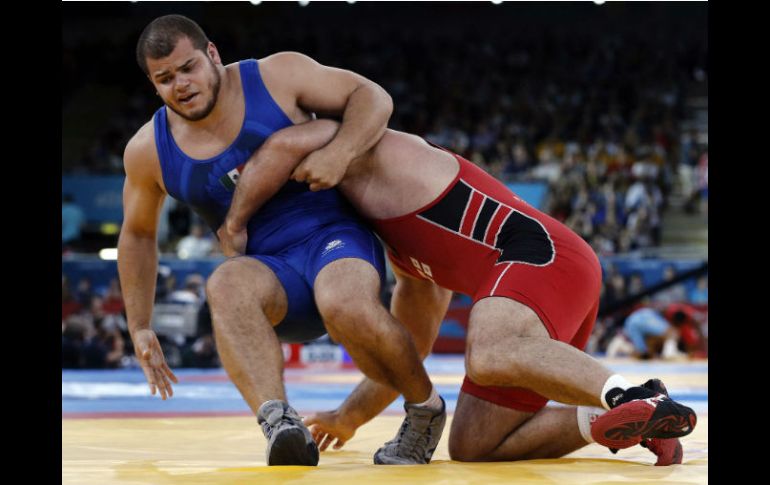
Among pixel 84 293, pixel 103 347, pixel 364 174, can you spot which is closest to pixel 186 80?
pixel 364 174

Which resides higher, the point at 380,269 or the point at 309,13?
the point at 309,13

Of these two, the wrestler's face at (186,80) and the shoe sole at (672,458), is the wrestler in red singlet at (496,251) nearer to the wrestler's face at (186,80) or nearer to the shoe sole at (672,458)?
the shoe sole at (672,458)

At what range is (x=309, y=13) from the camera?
753 inches

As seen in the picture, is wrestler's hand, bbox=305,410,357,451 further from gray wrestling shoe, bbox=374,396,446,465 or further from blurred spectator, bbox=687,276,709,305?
blurred spectator, bbox=687,276,709,305

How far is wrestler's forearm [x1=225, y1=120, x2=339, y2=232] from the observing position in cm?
A: 310

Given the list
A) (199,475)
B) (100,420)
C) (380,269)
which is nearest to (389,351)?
(380,269)

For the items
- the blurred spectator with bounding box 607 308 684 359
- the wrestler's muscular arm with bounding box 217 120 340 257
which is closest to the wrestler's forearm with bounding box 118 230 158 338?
the wrestler's muscular arm with bounding box 217 120 340 257

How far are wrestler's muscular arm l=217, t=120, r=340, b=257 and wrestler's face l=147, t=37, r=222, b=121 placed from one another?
0.22m

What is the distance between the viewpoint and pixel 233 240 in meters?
3.22

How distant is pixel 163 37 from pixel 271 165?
49 cm

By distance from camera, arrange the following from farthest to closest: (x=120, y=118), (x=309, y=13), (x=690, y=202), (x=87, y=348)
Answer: (x=309, y=13), (x=120, y=118), (x=690, y=202), (x=87, y=348)
